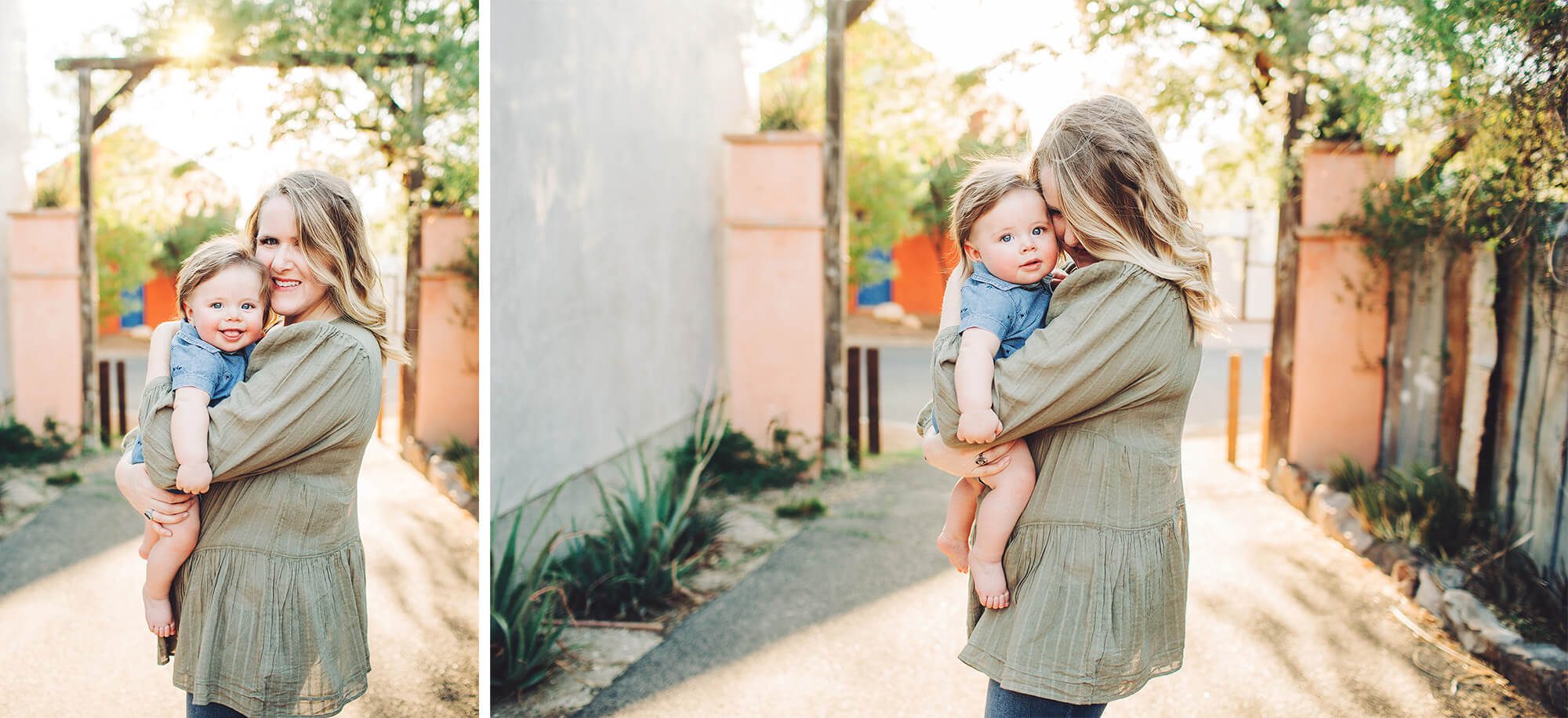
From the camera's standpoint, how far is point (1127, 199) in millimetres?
1627

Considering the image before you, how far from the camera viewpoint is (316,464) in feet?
6.32

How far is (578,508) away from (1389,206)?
149 inches

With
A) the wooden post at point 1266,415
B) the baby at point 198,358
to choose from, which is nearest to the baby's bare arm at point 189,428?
the baby at point 198,358

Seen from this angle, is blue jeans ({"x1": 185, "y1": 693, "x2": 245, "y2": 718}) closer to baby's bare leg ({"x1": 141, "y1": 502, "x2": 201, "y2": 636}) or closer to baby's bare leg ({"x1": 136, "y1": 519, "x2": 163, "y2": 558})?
baby's bare leg ({"x1": 141, "y1": 502, "x2": 201, "y2": 636})

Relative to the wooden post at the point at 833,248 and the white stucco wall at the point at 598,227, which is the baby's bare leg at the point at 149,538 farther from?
the wooden post at the point at 833,248

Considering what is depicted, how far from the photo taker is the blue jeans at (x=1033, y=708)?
1678 mm

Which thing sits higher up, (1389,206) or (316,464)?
(1389,206)

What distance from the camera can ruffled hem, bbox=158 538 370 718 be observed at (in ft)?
6.21

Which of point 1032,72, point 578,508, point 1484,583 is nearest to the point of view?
point 1484,583

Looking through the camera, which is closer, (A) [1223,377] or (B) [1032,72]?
(B) [1032,72]

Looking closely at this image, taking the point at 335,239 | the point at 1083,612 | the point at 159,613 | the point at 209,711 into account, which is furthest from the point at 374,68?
the point at 1083,612

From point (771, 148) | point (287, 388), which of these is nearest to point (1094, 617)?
point (287, 388)

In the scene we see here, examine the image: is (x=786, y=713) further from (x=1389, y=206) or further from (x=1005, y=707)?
(x=1389, y=206)

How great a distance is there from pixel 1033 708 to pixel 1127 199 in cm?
80
